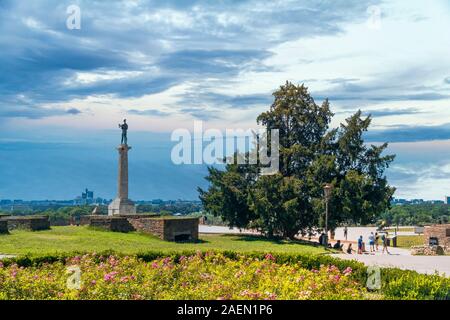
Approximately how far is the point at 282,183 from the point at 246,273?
721 inches

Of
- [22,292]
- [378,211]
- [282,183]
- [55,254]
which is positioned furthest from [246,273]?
[378,211]

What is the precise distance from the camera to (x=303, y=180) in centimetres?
3234

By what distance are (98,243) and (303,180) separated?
13625 mm

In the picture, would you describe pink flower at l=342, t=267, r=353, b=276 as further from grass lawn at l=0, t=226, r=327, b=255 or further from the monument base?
the monument base

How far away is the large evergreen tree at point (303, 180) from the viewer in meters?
30.9

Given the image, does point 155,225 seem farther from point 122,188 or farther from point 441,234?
point 441,234

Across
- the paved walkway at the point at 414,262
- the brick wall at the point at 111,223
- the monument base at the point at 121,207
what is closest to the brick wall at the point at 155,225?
the brick wall at the point at 111,223

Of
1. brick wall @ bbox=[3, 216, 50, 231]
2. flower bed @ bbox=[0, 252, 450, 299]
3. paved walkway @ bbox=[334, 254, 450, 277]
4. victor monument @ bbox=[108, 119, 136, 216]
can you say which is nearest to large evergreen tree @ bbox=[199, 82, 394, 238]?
victor monument @ bbox=[108, 119, 136, 216]

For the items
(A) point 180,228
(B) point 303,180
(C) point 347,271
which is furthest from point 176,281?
(B) point 303,180

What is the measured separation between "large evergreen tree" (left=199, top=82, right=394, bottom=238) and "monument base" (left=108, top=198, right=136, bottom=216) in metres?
4.57

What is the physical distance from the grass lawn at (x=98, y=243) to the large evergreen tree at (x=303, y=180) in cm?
242

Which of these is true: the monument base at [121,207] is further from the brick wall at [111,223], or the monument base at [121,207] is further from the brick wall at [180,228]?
the brick wall at [180,228]
